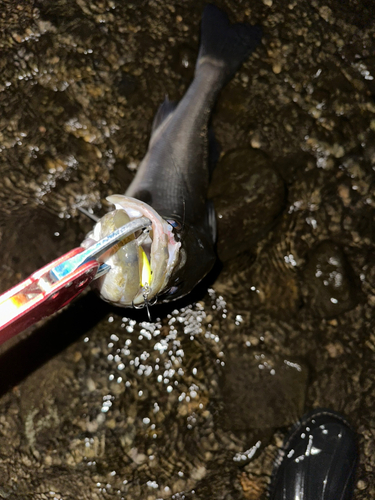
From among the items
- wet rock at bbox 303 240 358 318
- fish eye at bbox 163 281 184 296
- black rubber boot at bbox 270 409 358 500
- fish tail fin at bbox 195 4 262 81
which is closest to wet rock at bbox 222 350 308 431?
black rubber boot at bbox 270 409 358 500

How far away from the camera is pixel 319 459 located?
2965 millimetres

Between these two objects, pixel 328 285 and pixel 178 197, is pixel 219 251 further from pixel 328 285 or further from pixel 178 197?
pixel 328 285

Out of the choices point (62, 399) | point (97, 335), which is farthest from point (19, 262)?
point (62, 399)

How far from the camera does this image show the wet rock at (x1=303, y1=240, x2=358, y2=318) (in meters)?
2.90

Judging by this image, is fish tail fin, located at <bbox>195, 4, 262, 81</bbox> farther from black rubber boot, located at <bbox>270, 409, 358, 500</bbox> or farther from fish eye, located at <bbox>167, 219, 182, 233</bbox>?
black rubber boot, located at <bbox>270, 409, 358, 500</bbox>

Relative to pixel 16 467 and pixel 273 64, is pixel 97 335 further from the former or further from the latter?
pixel 273 64

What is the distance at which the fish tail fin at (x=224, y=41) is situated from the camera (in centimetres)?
294

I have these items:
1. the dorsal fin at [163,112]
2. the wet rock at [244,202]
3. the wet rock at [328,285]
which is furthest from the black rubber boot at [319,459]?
the dorsal fin at [163,112]

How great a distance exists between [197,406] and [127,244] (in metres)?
1.33

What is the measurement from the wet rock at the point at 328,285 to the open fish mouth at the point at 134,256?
1328 millimetres

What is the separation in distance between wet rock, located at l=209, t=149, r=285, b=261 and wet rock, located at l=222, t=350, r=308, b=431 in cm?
78

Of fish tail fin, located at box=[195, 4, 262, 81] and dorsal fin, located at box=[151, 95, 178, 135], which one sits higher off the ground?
fish tail fin, located at box=[195, 4, 262, 81]

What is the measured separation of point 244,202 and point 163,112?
2.97 ft

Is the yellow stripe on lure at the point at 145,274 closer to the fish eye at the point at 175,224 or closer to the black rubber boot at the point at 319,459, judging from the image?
the fish eye at the point at 175,224
